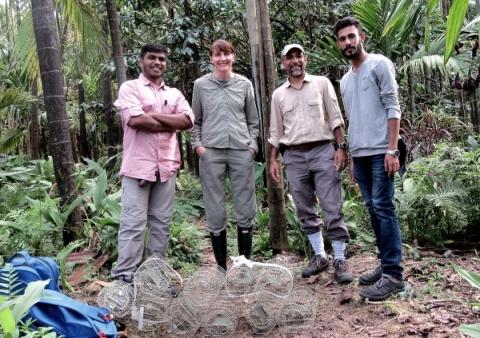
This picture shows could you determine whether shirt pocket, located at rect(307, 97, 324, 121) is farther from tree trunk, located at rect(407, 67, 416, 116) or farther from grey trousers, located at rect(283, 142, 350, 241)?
tree trunk, located at rect(407, 67, 416, 116)

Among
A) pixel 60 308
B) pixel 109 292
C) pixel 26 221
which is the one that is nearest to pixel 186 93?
pixel 26 221

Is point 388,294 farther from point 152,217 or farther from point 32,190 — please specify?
point 32,190

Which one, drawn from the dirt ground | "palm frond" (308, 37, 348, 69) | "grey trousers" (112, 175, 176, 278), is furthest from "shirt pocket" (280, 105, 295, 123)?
"palm frond" (308, 37, 348, 69)

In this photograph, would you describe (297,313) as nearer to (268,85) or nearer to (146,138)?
(146,138)

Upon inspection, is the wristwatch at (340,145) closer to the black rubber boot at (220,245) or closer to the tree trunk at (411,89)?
the black rubber boot at (220,245)

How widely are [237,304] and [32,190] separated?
4.67 metres

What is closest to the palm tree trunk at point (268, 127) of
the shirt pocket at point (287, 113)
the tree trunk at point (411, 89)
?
the shirt pocket at point (287, 113)

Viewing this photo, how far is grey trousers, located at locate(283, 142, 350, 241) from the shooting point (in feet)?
12.7

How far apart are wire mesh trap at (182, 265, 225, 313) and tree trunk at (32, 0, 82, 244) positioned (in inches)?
88.1

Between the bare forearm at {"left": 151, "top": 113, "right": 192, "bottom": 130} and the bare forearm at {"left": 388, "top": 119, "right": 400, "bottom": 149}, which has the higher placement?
the bare forearm at {"left": 151, "top": 113, "right": 192, "bottom": 130}

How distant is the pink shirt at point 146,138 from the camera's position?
12.1 feet

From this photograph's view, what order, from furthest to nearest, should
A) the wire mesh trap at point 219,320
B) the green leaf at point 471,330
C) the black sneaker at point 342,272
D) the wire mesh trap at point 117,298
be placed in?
the black sneaker at point 342,272 → the wire mesh trap at point 117,298 → the wire mesh trap at point 219,320 → the green leaf at point 471,330

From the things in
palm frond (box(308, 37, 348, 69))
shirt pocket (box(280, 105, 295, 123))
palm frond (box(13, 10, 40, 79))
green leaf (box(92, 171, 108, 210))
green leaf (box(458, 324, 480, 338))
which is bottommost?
green leaf (box(458, 324, 480, 338))

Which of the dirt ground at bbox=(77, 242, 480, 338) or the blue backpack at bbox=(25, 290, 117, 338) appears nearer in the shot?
the blue backpack at bbox=(25, 290, 117, 338)
